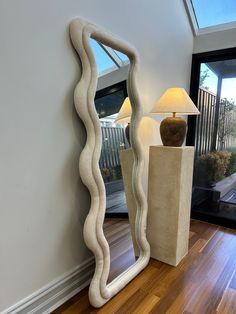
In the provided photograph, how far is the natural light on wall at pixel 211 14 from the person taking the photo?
2.50m

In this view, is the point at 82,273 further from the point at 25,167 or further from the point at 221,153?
the point at 221,153

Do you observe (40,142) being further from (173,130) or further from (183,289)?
(183,289)

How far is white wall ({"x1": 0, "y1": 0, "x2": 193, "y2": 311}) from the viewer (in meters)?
1.15

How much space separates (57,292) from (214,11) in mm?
3106

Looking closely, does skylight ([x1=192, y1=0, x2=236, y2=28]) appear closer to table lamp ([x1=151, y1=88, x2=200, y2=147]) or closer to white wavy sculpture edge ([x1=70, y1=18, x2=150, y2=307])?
table lamp ([x1=151, y1=88, x2=200, y2=147])

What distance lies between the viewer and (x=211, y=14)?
2.61 meters

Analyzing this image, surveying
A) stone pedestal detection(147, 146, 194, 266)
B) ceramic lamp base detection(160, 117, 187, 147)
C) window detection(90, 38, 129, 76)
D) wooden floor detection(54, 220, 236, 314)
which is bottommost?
wooden floor detection(54, 220, 236, 314)

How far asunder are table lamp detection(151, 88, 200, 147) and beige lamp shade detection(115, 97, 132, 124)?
0.77 ft

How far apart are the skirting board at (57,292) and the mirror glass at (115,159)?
19cm

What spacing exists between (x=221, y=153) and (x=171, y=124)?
1.27 metres

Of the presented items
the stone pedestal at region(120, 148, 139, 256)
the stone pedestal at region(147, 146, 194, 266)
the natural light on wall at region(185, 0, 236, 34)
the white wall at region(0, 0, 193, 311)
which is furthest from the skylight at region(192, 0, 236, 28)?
the stone pedestal at region(120, 148, 139, 256)

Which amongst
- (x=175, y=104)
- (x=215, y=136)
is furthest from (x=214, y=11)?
(x=175, y=104)

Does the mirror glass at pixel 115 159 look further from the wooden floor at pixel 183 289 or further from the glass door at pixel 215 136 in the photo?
the glass door at pixel 215 136

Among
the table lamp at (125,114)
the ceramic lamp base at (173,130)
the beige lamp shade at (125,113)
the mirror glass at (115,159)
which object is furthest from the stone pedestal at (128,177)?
the ceramic lamp base at (173,130)
